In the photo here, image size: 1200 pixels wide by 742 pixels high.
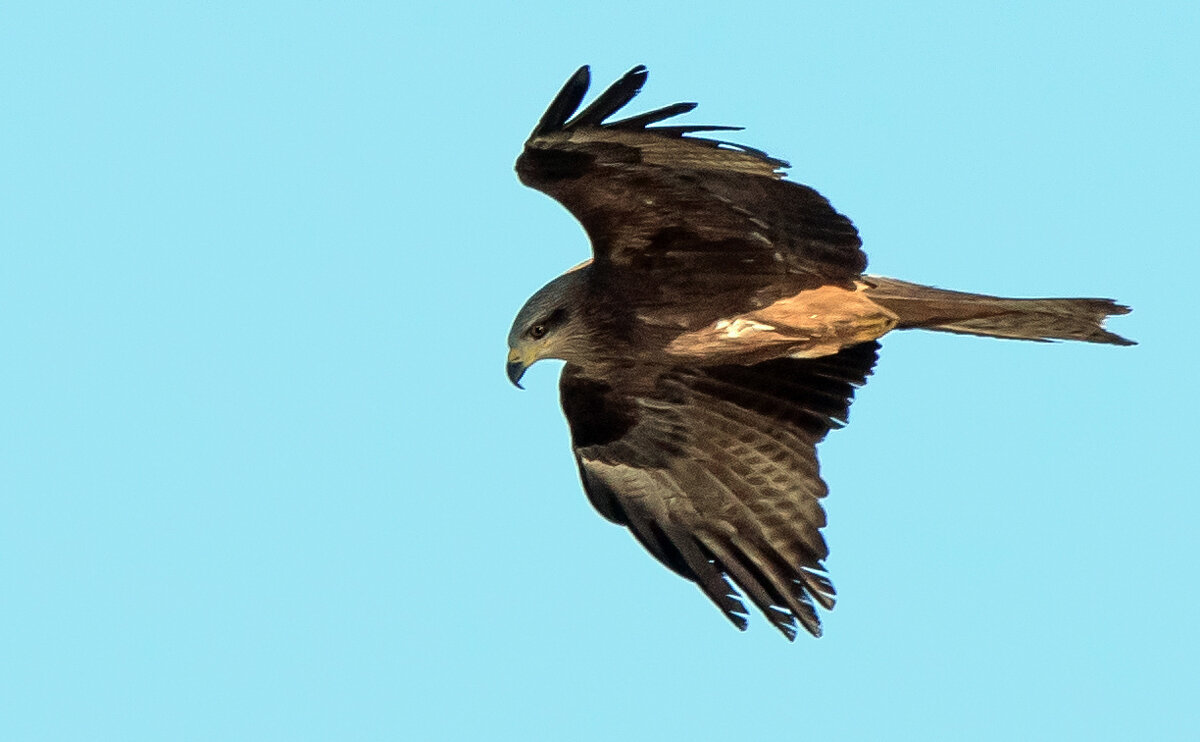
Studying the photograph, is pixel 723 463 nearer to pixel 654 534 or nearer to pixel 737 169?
pixel 654 534

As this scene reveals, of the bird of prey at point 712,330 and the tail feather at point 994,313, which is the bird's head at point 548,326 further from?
the tail feather at point 994,313

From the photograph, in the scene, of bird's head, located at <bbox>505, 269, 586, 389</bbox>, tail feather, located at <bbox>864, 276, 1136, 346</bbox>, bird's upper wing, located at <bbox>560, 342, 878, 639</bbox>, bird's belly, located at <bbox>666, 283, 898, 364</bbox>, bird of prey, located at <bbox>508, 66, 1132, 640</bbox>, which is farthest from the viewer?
bird's upper wing, located at <bbox>560, 342, 878, 639</bbox>

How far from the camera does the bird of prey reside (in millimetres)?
8906

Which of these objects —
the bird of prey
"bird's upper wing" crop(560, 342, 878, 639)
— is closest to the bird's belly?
the bird of prey

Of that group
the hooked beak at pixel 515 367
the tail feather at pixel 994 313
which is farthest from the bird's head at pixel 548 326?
the tail feather at pixel 994 313

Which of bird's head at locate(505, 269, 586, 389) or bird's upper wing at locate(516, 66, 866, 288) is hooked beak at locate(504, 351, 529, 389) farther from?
bird's upper wing at locate(516, 66, 866, 288)

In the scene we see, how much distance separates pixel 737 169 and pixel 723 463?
181 centimetres

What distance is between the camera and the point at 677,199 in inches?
360

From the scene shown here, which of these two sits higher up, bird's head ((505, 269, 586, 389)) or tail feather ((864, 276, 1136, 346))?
bird's head ((505, 269, 586, 389))

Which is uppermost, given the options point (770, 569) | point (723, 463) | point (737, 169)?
point (737, 169)

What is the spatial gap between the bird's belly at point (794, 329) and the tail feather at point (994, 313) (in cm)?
10

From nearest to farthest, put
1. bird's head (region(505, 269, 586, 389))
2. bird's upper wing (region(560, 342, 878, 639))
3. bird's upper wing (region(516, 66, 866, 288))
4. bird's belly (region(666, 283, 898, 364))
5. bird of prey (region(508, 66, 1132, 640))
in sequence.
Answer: bird's upper wing (region(516, 66, 866, 288))
bird of prey (region(508, 66, 1132, 640))
bird's belly (region(666, 283, 898, 364))
bird's head (region(505, 269, 586, 389))
bird's upper wing (region(560, 342, 878, 639))

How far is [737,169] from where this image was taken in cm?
888

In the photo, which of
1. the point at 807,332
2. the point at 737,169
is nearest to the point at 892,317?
the point at 807,332
